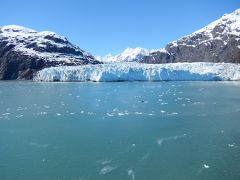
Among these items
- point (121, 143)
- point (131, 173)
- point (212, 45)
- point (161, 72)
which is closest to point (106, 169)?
point (131, 173)

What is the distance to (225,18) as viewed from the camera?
188 metres

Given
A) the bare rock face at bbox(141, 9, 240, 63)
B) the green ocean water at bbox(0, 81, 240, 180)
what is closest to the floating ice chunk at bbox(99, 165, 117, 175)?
the green ocean water at bbox(0, 81, 240, 180)

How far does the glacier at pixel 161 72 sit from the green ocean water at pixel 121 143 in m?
46.9

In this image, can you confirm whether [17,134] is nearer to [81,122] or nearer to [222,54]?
[81,122]

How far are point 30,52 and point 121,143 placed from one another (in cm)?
11796

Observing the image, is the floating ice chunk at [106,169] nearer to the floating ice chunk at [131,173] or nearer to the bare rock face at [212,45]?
the floating ice chunk at [131,173]

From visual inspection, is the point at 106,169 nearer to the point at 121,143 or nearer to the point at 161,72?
the point at 121,143

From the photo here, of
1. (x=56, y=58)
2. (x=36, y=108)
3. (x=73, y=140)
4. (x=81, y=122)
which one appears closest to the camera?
(x=73, y=140)

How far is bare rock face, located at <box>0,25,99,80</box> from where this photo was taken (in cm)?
12744

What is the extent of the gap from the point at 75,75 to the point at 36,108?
51.0 m

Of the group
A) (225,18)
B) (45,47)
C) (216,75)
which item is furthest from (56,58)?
(225,18)

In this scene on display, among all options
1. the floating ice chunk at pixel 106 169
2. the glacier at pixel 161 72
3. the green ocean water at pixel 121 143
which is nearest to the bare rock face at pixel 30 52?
the glacier at pixel 161 72

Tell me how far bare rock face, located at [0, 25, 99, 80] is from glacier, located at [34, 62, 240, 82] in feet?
138

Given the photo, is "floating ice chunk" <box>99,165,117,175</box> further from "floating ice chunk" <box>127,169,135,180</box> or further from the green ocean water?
"floating ice chunk" <box>127,169,135,180</box>
